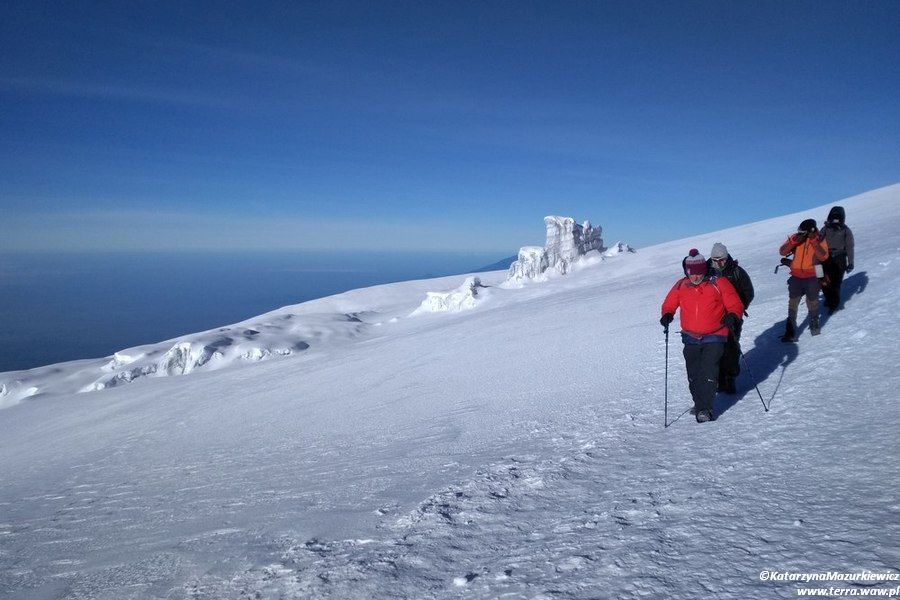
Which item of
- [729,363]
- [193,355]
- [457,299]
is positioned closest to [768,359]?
[729,363]

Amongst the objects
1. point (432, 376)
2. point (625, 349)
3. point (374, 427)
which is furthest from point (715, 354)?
point (432, 376)

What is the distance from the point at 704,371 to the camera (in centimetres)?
577

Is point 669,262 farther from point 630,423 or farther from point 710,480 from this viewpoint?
point 710,480

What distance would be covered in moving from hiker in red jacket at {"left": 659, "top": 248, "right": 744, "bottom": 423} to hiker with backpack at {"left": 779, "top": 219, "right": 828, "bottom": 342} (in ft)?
9.80

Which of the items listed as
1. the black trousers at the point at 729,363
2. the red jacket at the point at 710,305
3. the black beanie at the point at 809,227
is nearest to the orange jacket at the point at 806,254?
the black beanie at the point at 809,227

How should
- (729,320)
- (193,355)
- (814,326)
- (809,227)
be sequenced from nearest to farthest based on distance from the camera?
(729,320)
(814,326)
(809,227)
(193,355)

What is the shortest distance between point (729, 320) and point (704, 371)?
2.48 ft

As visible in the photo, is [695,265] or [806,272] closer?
[695,265]

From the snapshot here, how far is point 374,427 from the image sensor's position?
27.5 feet

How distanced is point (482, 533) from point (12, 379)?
41.8 metres

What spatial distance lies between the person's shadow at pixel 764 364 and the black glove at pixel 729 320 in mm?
438

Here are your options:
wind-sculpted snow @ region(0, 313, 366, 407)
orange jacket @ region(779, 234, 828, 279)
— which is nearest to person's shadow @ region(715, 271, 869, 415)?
orange jacket @ region(779, 234, 828, 279)

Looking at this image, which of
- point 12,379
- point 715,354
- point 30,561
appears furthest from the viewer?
point 12,379

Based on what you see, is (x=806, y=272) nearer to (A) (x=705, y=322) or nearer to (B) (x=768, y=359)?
(B) (x=768, y=359)
